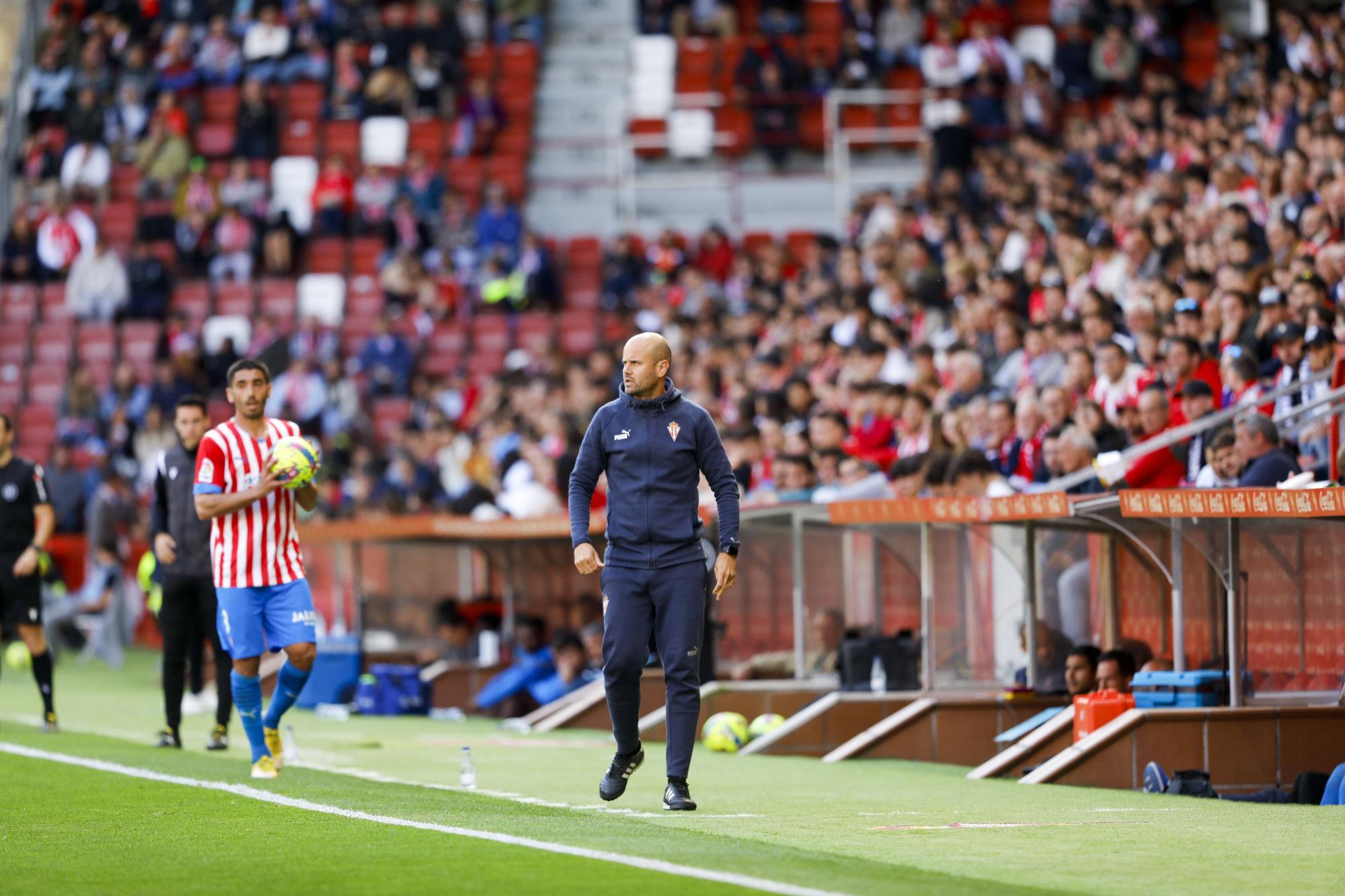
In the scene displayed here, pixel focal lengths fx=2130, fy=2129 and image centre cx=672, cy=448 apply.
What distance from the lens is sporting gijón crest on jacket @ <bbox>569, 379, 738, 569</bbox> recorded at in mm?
9602

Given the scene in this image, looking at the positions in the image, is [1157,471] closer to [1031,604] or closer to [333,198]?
[1031,604]

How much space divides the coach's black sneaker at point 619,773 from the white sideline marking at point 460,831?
3.76 feet

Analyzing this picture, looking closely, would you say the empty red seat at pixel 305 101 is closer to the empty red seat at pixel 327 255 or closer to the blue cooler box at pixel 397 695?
the empty red seat at pixel 327 255

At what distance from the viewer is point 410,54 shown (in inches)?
1253

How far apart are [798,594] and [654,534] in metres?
5.71

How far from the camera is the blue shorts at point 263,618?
1117 centimetres

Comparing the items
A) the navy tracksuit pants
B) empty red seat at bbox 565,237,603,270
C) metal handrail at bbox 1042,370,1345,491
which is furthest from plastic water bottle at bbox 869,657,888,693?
empty red seat at bbox 565,237,603,270

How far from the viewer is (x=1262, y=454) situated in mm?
12008

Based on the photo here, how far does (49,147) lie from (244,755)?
20959 millimetres

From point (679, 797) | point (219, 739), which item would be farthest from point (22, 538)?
point (679, 797)

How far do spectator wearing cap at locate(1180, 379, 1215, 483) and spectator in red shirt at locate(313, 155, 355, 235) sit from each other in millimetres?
18633

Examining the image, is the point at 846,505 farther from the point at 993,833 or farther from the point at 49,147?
the point at 49,147

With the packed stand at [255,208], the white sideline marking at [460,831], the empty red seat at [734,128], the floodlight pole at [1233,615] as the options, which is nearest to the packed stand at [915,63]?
the empty red seat at [734,128]

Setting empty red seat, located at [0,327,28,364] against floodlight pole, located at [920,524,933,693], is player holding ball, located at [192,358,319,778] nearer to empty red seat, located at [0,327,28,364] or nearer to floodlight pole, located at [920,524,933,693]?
floodlight pole, located at [920,524,933,693]
